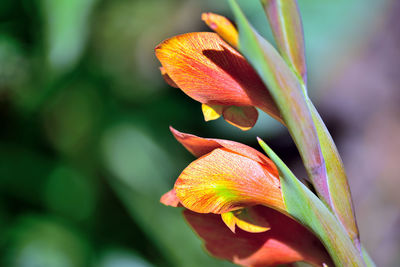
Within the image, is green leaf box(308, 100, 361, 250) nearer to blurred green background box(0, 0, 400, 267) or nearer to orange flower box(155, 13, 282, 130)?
orange flower box(155, 13, 282, 130)

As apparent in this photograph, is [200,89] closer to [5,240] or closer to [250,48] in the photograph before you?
[250,48]

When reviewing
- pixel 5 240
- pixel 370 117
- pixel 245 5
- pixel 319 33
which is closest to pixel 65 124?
pixel 5 240

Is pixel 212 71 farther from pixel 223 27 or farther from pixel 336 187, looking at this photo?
pixel 336 187

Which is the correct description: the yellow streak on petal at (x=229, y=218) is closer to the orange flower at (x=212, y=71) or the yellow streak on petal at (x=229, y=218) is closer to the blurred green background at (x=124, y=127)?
the orange flower at (x=212, y=71)

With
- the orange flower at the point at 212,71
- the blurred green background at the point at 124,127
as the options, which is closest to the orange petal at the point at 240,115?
the orange flower at the point at 212,71

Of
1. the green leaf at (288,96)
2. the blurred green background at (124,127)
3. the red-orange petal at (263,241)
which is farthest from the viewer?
the blurred green background at (124,127)

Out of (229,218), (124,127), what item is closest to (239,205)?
(229,218)
